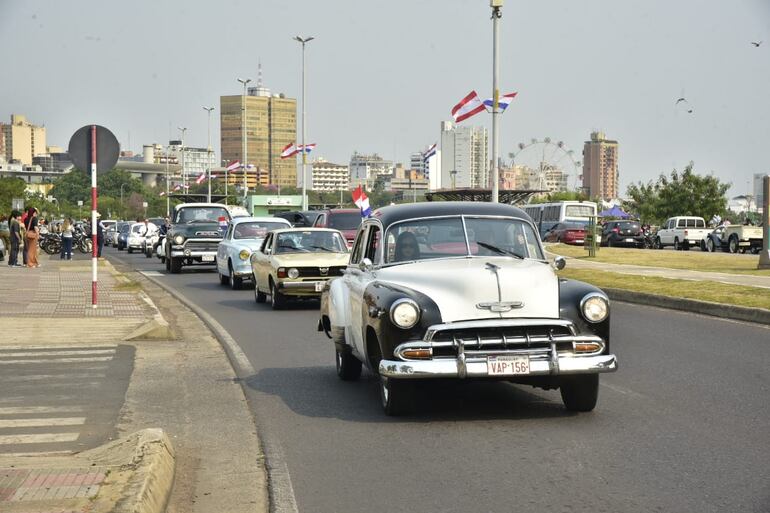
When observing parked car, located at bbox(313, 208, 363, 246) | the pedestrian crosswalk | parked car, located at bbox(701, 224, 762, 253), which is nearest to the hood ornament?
the pedestrian crosswalk

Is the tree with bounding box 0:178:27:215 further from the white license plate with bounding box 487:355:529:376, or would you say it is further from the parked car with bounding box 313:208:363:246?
the white license plate with bounding box 487:355:529:376

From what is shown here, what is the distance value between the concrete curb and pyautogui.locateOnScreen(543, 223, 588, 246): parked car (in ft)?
109

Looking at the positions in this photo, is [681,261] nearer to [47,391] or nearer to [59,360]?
[59,360]

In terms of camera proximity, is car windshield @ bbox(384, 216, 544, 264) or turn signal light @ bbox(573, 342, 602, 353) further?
car windshield @ bbox(384, 216, 544, 264)

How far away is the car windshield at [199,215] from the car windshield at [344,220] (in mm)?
3268

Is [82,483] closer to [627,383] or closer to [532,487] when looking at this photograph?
[532,487]

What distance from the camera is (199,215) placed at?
34.1 metres

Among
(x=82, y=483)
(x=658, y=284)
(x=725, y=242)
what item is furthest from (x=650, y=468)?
(x=725, y=242)

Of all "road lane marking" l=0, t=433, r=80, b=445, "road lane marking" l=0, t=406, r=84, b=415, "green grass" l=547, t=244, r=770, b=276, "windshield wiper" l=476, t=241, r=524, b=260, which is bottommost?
"road lane marking" l=0, t=406, r=84, b=415

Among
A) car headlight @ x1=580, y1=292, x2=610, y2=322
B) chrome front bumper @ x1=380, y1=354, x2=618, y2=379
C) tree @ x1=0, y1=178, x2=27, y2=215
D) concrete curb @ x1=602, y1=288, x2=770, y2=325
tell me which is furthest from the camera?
tree @ x1=0, y1=178, x2=27, y2=215

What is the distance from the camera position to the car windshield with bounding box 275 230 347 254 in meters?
21.0

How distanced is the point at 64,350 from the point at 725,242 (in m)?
42.4

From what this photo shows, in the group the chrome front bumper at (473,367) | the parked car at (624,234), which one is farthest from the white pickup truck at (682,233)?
the chrome front bumper at (473,367)

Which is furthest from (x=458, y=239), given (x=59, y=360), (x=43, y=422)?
(x=59, y=360)
